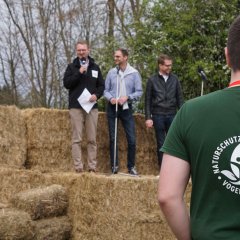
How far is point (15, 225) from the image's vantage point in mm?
5789

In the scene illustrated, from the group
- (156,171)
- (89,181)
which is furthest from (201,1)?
(89,181)

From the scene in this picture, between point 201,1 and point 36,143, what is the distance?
5.96 metres

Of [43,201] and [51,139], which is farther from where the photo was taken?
[51,139]

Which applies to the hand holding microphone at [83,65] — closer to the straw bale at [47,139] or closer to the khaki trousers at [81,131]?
the khaki trousers at [81,131]

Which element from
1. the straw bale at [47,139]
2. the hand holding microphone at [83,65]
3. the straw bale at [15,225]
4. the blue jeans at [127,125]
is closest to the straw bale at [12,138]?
the straw bale at [47,139]

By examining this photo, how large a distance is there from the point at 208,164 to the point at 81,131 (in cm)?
629

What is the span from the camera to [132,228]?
6801 millimetres

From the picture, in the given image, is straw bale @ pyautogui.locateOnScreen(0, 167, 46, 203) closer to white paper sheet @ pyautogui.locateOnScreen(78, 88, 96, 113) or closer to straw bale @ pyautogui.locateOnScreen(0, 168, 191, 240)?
straw bale @ pyautogui.locateOnScreen(0, 168, 191, 240)

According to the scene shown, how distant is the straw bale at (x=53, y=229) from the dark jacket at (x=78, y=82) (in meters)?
1.98

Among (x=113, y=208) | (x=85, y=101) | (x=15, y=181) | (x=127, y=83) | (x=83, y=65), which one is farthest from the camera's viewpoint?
(x=127, y=83)

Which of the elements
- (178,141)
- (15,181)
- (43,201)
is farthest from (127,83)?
(178,141)

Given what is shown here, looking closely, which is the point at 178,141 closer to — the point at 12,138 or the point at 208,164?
the point at 208,164

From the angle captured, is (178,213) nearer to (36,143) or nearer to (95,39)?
(36,143)

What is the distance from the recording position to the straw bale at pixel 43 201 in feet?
21.0
